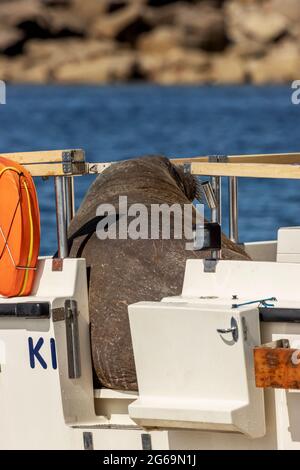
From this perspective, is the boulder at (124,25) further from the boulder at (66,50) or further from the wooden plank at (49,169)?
the wooden plank at (49,169)

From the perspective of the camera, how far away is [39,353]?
6.17m

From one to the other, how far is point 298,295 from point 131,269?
0.87 metres

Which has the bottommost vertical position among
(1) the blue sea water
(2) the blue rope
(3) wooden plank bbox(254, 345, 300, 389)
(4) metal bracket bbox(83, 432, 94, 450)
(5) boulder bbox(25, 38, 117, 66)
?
(4) metal bracket bbox(83, 432, 94, 450)

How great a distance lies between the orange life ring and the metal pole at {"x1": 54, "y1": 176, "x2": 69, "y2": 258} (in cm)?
11

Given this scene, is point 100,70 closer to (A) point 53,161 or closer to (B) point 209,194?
(B) point 209,194

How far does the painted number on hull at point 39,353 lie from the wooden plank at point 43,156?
842mm

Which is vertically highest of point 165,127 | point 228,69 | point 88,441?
point 228,69

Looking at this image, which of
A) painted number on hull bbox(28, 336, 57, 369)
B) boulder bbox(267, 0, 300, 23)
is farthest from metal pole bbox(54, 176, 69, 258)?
boulder bbox(267, 0, 300, 23)

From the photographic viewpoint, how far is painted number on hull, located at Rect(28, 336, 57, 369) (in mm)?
6141

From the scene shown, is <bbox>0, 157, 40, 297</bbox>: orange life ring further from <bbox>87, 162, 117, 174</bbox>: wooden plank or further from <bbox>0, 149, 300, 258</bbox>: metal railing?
<bbox>87, 162, 117, 174</bbox>: wooden plank

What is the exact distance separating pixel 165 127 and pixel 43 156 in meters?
36.3

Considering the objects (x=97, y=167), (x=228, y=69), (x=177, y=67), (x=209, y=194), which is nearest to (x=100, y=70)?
(x=177, y=67)
